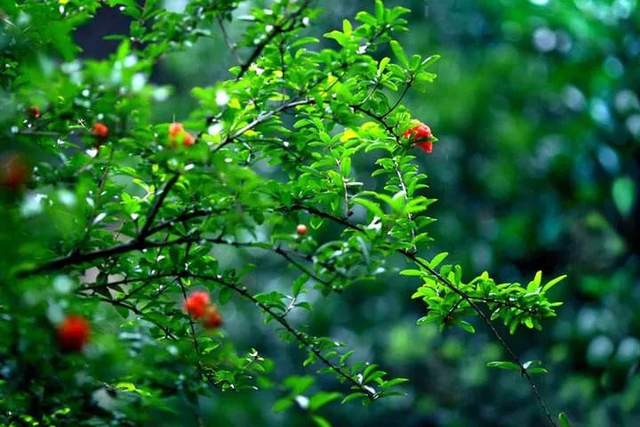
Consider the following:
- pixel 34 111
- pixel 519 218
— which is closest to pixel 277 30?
pixel 34 111

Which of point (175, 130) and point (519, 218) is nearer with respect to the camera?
point (175, 130)

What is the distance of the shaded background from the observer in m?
2.49

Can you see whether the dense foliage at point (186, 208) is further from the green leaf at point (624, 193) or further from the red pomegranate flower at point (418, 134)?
the green leaf at point (624, 193)

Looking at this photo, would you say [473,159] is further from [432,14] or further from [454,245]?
[432,14]

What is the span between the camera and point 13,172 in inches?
32.4

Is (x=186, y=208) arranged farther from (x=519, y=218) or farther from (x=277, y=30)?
(x=519, y=218)

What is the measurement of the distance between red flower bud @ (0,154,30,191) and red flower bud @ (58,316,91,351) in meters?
0.16

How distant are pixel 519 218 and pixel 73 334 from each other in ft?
7.20

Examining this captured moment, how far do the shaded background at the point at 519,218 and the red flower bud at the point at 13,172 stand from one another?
1.87 metres

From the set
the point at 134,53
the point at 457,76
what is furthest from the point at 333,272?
the point at 457,76

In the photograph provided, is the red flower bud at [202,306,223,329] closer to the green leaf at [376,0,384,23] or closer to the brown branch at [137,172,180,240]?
the brown branch at [137,172,180,240]

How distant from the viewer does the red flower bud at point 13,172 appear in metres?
0.82

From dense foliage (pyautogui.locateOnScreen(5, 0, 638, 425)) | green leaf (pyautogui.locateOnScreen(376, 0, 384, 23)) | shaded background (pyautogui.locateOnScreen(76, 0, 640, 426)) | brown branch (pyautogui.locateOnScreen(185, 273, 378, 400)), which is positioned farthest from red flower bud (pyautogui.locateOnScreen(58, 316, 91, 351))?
shaded background (pyautogui.locateOnScreen(76, 0, 640, 426))

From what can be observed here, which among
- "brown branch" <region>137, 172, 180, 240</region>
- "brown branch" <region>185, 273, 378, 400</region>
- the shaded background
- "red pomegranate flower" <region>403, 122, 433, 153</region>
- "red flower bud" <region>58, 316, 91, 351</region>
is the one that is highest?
"brown branch" <region>137, 172, 180, 240</region>
